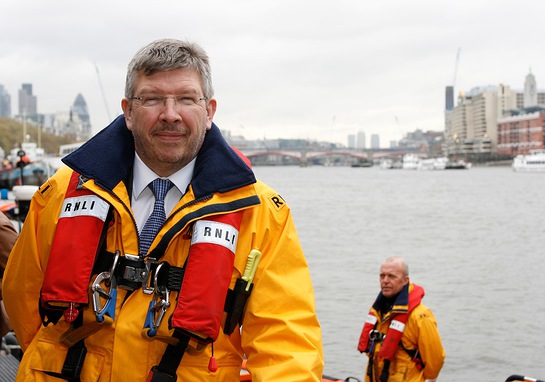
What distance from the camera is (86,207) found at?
8.10ft

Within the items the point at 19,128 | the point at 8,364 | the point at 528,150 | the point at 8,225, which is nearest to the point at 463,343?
the point at 8,364

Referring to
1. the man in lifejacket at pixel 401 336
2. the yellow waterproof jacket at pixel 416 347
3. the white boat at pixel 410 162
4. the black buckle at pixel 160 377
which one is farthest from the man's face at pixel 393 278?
the white boat at pixel 410 162

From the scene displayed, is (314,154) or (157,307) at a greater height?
(314,154)

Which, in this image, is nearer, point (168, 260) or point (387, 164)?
point (168, 260)

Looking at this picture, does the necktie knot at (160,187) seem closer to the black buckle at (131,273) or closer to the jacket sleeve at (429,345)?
the black buckle at (131,273)

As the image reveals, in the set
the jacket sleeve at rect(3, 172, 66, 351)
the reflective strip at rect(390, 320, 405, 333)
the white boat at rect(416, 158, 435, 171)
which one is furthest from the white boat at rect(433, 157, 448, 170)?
the jacket sleeve at rect(3, 172, 66, 351)

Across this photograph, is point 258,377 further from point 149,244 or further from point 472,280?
point 472,280

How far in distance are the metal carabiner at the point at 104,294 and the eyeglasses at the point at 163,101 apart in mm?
519

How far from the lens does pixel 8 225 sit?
3.42 meters

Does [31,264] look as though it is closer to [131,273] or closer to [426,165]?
[131,273]

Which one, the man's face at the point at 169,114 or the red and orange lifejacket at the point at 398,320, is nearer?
the man's face at the point at 169,114

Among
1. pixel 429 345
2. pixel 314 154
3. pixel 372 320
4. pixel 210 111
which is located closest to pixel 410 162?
pixel 314 154

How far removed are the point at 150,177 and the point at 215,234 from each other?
0.35 metres

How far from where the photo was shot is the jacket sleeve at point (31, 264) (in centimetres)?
257
